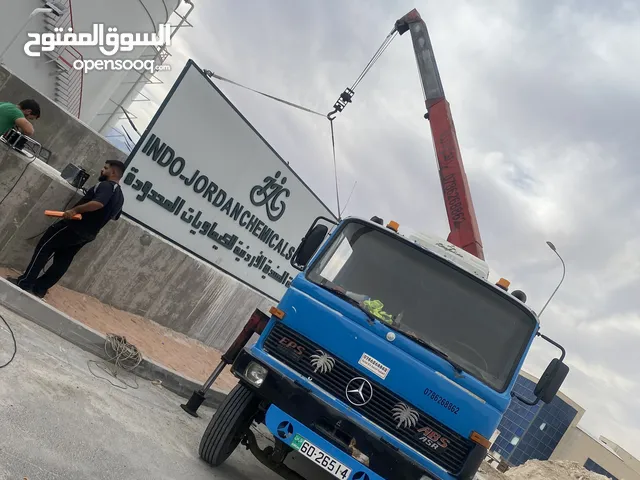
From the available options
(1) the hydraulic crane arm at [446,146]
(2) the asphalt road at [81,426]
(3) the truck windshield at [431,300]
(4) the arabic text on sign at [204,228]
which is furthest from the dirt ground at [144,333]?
(1) the hydraulic crane arm at [446,146]

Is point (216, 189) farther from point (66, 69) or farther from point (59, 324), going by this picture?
point (66, 69)

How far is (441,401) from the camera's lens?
165 inches

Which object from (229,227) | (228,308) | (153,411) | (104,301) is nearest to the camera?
(153,411)

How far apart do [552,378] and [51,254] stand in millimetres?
5206

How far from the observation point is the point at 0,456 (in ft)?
9.25

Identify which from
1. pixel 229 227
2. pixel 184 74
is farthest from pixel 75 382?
pixel 229 227

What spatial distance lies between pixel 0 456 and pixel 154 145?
5797mm

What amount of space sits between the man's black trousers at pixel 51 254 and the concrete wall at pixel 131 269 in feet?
1.23

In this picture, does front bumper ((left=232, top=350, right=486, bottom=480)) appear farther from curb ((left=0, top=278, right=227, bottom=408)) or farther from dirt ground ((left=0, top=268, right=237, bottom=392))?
dirt ground ((left=0, top=268, right=237, bottom=392))

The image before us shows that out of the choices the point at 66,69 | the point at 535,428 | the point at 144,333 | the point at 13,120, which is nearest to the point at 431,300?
the point at 144,333

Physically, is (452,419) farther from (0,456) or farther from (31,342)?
(31,342)

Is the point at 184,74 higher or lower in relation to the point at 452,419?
higher

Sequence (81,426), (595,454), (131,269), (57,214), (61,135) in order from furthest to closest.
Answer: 1. (595,454)
2. (61,135)
3. (131,269)
4. (57,214)
5. (81,426)

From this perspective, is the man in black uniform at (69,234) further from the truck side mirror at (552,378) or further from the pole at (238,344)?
the truck side mirror at (552,378)
